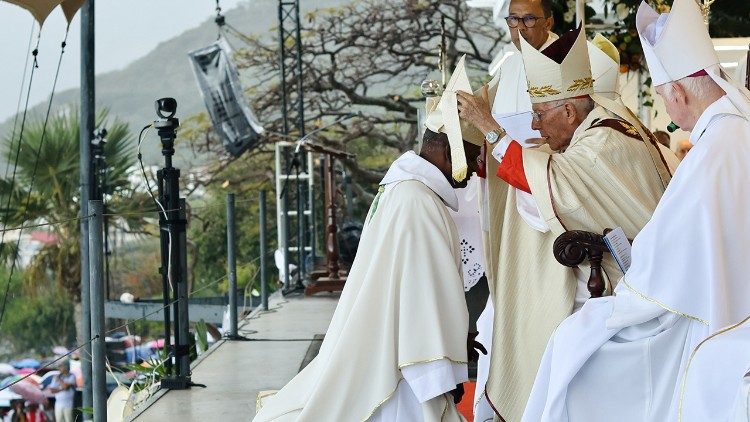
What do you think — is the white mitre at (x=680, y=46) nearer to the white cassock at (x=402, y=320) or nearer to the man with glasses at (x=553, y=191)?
the man with glasses at (x=553, y=191)

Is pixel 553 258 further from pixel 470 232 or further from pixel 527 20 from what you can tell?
pixel 527 20

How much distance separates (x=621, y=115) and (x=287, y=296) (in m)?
6.34

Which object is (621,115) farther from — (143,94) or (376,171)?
(143,94)

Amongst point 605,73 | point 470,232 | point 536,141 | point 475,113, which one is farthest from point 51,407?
point 475,113

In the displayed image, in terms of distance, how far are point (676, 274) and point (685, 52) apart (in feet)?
1.71

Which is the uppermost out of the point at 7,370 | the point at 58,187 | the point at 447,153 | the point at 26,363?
the point at 58,187

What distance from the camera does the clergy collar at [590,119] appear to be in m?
3.66

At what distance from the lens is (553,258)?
12.2ft

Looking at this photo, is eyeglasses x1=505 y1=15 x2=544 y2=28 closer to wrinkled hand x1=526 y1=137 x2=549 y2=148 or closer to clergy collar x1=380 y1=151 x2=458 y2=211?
wrinkled hand x1=526 y1=137 x2=549 y2=148

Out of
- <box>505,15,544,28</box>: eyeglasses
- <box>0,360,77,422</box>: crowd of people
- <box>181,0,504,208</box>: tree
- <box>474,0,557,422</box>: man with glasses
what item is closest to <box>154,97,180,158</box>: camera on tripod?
<box>474,0,557,422</box>: man with glasses

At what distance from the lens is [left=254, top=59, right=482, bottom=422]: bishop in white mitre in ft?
11.5

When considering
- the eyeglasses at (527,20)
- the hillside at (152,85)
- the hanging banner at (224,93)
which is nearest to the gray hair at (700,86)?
the eyeglasses at (527,20)

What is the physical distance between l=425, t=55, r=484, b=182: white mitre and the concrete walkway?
1.69 m

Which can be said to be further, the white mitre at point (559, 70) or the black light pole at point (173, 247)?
the black light pole at point (173, 247)
